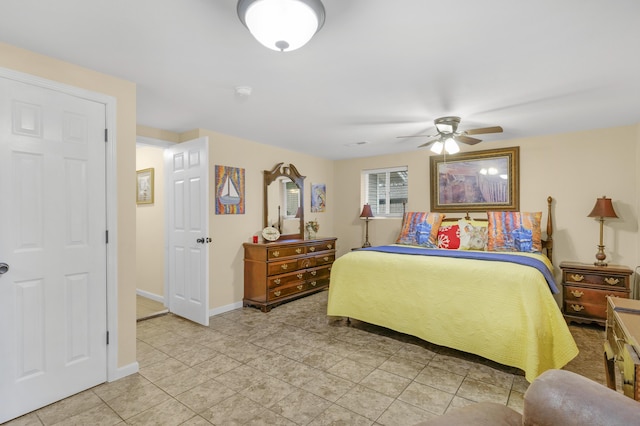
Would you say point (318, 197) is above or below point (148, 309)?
above

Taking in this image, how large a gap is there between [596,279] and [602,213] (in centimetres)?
74

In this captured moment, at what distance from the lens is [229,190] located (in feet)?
13.3

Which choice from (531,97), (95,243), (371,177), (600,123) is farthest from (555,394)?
(371,177)

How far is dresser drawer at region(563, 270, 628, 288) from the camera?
3.28 m

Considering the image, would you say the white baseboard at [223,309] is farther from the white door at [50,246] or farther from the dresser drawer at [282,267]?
the white door at [50,246]

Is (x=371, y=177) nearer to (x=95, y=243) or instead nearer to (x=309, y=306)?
(x=309, y=306)

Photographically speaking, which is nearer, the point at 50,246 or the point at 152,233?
the point at 50,246

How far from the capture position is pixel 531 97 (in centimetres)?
266

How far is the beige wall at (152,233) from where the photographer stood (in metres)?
4.38

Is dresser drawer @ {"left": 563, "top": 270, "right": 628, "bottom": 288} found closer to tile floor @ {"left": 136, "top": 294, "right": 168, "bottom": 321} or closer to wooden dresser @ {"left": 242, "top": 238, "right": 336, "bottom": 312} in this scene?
wooden dresser @ {"left": 242, "top": 238, "right": 336, "bottom": 312}

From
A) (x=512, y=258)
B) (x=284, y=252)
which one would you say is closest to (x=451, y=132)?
(x=512, y=258)

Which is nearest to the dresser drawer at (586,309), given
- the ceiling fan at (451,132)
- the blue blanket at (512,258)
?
the blue blanket at (512,258)

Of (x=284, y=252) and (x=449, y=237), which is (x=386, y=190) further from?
(x=284, y=252)

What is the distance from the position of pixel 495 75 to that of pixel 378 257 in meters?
1.92
